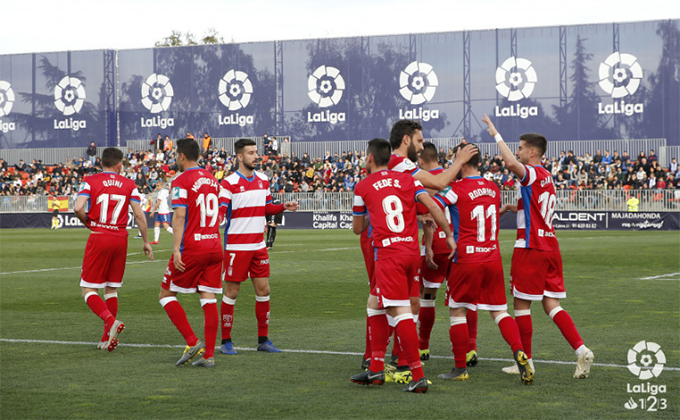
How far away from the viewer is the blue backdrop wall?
46281mm

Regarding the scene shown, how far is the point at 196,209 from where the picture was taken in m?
7.83

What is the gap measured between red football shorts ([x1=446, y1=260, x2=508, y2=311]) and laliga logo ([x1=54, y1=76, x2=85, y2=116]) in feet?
180

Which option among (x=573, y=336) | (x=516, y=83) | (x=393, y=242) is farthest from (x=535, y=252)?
(x=516, y=83)

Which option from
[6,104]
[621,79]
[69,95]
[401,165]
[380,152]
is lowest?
[401,165]

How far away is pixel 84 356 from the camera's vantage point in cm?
815

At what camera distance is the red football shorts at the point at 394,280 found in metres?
6.35

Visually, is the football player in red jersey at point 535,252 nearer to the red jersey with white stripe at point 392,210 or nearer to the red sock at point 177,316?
the red jersey with white stripe at point 392,210

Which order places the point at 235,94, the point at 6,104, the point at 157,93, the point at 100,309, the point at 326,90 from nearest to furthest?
the point at 100,309
the point at 326,90
the point at 235,94
the point at 157,93
the point at 6,104

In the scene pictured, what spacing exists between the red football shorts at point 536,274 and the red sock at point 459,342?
62cm

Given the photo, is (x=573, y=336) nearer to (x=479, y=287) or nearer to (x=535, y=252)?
(x=535, y=252)

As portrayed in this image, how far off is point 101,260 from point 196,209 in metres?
1.77

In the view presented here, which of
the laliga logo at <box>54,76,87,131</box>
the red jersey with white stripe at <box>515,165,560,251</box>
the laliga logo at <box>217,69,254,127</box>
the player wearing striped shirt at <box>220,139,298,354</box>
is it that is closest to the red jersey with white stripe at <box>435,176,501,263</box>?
the red jersey with white stripe at <box>515,165,560,251</box>

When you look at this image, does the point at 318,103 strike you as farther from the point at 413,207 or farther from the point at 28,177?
the point at 413,207

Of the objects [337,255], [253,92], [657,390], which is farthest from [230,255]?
[253,92]
